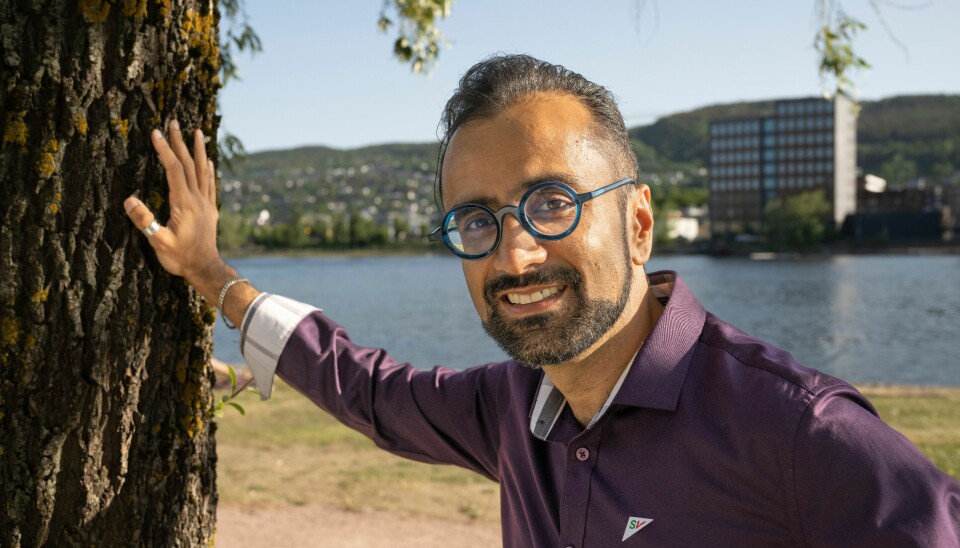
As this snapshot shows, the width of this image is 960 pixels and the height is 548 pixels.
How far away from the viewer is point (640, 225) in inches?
85.5

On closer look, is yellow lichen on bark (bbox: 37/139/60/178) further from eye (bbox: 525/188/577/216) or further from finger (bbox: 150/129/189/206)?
eye (bbox: 525/188/577/216)

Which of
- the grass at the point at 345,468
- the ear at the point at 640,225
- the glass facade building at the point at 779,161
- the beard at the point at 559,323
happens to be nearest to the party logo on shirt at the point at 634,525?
the beard at the point at 559,323

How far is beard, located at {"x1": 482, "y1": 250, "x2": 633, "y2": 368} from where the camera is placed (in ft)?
6.46

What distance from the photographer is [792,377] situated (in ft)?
5.55

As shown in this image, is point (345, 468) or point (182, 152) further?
point (345, 468)

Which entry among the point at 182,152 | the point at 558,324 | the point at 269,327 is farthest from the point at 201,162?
the point at 558,324

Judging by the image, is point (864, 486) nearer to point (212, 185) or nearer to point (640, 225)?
point (640, 225)

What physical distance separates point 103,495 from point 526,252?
1.15m

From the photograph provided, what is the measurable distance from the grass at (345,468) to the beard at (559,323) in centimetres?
476

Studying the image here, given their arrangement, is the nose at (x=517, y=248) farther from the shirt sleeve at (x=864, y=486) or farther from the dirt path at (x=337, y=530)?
the dirt path at (x=337, y=530)

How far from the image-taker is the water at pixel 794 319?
25750 millimetres

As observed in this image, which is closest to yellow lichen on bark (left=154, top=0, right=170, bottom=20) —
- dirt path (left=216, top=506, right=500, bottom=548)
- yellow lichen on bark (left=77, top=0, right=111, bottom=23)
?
yellow lichen on bark (left=77, top=0, right=111, bottom=23)

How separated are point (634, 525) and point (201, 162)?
4.52 feet

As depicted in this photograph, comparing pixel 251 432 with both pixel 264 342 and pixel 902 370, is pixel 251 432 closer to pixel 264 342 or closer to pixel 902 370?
pixel 264 342
